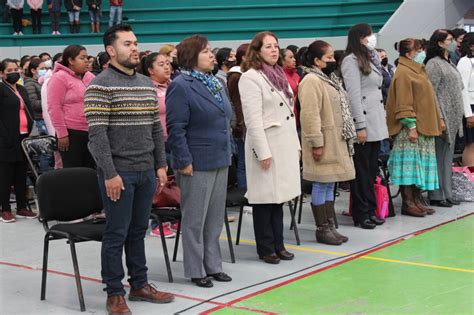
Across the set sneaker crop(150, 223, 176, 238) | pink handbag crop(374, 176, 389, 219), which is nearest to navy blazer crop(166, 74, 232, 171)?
sneaker crop(150, 223, 176, 238)

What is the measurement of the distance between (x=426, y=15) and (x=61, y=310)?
1261cm

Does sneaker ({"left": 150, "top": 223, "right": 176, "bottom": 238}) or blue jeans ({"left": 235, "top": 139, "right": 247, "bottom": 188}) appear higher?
blue jeans ({"left": 235, "top": 139, "right": 247, "bottom": 188})

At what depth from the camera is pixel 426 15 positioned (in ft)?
52.0

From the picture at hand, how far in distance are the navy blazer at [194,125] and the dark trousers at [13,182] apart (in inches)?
126

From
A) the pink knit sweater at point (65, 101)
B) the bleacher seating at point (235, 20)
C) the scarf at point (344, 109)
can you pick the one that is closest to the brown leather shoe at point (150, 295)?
the scarf at point (344, 109)

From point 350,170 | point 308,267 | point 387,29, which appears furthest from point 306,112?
point 387,29

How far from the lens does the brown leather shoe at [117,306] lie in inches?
182

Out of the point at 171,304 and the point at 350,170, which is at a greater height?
the point at 350,170

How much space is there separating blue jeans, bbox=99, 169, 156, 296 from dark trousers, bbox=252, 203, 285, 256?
3.98 feet

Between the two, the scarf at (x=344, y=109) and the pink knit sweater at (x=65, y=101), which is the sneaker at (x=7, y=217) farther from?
the scarf at (x=344, y=109)

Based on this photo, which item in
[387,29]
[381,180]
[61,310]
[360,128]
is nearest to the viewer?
[61,310]

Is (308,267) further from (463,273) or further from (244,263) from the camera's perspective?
(463,273)

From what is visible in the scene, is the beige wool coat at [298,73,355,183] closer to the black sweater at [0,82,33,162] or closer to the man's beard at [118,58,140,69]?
the man's beard at [118,58,140,69]

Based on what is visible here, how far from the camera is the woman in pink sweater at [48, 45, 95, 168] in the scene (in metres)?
7.14
